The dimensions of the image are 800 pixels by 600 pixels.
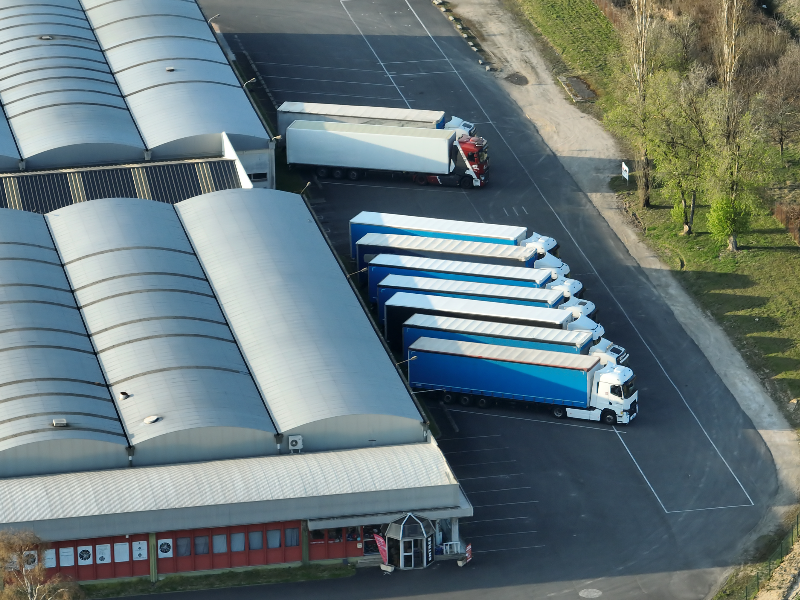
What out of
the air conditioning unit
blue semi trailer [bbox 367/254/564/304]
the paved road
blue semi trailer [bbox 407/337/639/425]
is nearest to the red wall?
the paved road

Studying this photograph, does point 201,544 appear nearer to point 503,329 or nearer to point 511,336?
point 511,336

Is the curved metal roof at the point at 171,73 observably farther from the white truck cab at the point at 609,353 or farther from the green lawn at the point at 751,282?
the white truck cab at the point at 609,353

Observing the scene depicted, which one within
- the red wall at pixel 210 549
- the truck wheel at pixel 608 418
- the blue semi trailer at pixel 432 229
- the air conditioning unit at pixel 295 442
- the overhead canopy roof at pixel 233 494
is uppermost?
the blue semi trailer at pixel 432 229

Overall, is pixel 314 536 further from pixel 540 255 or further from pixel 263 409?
pixel 540 255

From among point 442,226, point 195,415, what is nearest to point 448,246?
point 442,226

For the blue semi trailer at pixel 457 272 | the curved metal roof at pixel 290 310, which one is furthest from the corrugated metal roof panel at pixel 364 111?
the blue semi trailer at pixel 457 272

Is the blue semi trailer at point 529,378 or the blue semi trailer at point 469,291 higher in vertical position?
the blue semi trailer at point 469,291

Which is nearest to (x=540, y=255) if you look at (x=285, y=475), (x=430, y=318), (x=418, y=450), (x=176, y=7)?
(x=430, y=318)
